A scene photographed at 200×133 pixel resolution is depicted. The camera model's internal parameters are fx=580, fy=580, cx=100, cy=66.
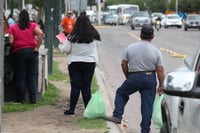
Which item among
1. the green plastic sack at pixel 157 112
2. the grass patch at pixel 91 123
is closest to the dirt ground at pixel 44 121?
the grass patch at pixel 91 123

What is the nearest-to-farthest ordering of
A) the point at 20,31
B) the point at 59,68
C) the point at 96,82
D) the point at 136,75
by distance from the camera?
1. the point at 136,75
2. the point at 20,31
3. the point at 96,82
4. the point at 59,68

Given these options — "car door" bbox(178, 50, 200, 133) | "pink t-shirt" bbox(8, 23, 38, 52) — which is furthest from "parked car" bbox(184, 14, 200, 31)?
"car door" bbox(178, 50, 200, 133)

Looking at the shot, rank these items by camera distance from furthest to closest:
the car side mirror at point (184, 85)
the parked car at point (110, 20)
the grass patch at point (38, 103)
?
the parked car at point (110, 20) < the grass patch at point (38, 103) < the car side mirror at point (184, 85)

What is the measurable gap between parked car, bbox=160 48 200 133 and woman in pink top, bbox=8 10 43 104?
5157mm

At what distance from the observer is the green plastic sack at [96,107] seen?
9.09 metres

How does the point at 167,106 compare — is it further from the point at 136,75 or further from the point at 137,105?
the point at 137,105

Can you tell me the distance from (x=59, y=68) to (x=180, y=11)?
9402 centimetres

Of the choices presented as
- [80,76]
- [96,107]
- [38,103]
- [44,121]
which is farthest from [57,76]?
[96,107]

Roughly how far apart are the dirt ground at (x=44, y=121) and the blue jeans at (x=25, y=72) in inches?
18.8

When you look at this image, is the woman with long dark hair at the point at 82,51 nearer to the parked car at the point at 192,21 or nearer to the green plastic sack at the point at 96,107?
the green plastic sack at the point at 96,107

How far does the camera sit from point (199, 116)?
4012 millimetres

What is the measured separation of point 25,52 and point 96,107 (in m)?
2.14

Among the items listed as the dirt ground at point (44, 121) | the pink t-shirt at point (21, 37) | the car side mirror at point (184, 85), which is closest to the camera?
the car side mirror at point (184, 85)

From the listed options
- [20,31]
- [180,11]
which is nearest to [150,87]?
[20,31]
